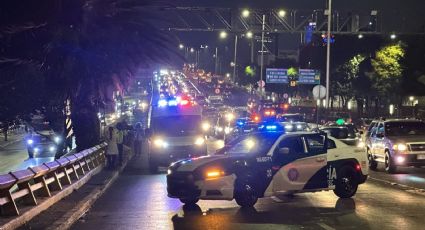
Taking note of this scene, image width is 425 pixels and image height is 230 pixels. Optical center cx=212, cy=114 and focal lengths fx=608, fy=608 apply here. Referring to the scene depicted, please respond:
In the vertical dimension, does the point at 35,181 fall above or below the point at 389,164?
above

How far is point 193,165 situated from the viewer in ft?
40.9

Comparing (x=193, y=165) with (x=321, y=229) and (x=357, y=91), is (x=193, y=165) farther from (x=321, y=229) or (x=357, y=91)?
(x=357, y=91)

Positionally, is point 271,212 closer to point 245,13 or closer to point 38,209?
point 38,209

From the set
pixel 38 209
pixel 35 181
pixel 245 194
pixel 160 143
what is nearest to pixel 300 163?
pixel 245 194

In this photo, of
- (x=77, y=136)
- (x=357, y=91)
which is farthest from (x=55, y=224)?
(x=357, y=91)

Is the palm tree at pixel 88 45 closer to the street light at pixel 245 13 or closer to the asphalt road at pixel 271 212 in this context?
the asphalt road at pixel 271 212

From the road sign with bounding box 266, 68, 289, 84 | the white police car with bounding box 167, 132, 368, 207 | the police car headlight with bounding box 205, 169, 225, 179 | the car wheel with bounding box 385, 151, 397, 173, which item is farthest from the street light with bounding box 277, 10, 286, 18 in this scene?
the police car headlight with bounding box 205, 169, 225, 179

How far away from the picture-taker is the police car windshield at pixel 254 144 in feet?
42.5

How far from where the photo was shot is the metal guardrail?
10.0 metres

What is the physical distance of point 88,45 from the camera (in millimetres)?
17219

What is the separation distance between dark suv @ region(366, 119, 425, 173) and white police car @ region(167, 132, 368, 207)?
Result: 6211 mm

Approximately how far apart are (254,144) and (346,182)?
2454 millimetres

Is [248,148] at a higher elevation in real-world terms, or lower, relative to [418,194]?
higher

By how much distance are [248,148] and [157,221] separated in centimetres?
299
